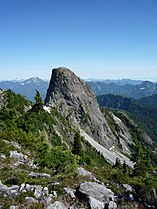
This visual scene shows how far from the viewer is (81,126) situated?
144 metres

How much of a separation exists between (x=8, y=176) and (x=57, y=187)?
396 centimetres

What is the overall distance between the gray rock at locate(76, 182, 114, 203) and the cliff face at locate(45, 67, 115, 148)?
121 metres

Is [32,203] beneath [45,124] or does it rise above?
above

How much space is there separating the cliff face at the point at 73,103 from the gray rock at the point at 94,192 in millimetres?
121325

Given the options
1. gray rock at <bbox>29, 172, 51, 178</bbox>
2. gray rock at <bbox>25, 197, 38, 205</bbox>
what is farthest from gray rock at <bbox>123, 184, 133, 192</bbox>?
gray rock at <bbox>25, 197, 38, 205</bbox>

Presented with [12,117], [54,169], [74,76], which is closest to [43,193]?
[54,169]

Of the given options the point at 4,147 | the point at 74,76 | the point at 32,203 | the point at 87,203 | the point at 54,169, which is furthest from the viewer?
the point at 74,76

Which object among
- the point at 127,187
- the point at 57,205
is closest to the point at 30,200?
the point at 57,205

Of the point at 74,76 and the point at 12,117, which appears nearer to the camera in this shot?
the point at 12,117

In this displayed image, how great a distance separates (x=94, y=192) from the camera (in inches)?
693

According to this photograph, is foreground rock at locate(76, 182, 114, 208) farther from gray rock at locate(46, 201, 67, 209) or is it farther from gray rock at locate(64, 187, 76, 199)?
gray rock at locate(46, 201, 67, 209)

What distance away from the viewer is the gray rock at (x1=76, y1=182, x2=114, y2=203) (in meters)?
17.2

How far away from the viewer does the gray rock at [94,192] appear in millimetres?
17156

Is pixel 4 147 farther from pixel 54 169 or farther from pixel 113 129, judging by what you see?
pixel 113 129
